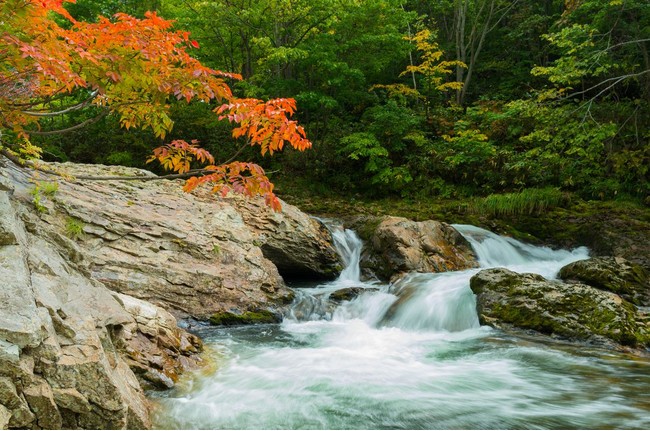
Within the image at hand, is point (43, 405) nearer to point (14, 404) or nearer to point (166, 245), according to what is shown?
point (14, 404)

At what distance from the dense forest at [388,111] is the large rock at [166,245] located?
4.47 m

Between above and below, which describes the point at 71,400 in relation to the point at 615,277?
above

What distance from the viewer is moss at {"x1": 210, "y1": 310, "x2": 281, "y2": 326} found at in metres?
6.46

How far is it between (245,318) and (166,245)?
67.5 inches

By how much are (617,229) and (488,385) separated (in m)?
8.15

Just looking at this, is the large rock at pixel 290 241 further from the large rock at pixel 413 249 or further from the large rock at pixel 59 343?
the large rock at pixel 59 343

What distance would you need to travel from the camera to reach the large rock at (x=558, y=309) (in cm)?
575

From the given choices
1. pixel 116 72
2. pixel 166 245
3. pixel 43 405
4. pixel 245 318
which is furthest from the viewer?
pixel 166 245

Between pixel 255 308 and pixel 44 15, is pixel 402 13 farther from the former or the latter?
pixel 44 15

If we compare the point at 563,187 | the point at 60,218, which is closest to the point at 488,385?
the point at 60,218

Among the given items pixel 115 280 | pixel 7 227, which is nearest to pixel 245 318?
pixel 115 280

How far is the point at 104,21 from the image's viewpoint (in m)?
3.36

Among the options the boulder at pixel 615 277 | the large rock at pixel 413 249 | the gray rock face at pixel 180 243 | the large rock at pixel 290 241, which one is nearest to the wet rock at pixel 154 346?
the gray rock face at pixel 180 243

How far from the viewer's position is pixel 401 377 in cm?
488
